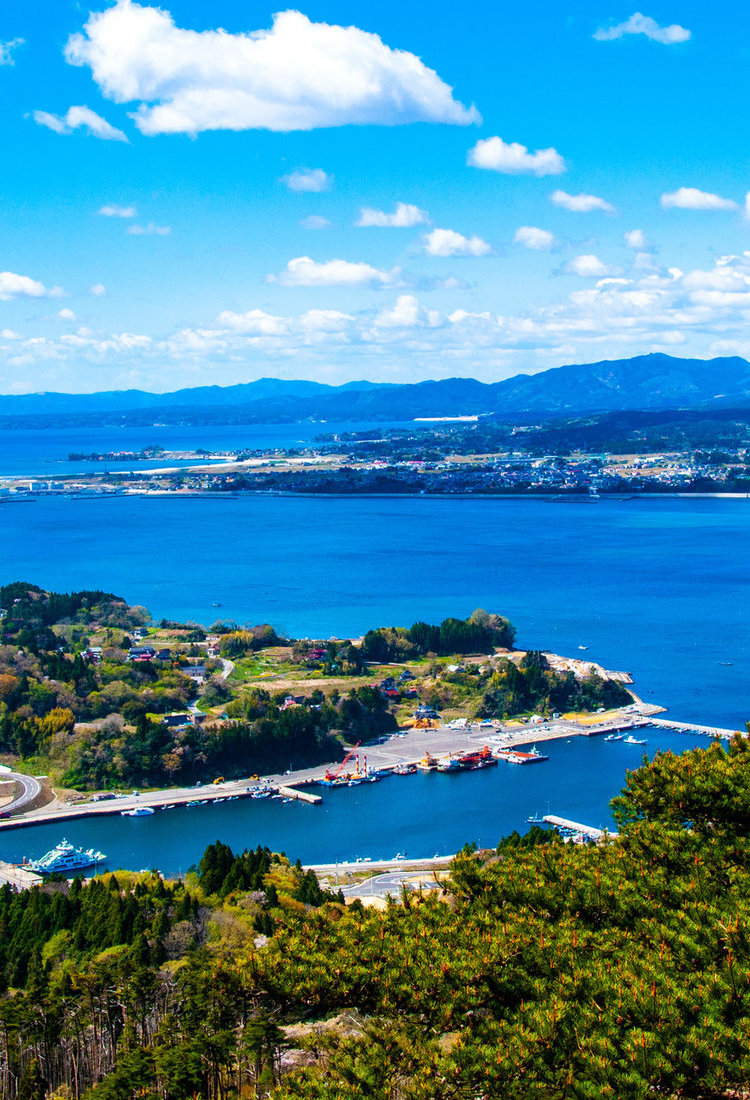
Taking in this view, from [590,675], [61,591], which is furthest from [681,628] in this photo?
[61,591]

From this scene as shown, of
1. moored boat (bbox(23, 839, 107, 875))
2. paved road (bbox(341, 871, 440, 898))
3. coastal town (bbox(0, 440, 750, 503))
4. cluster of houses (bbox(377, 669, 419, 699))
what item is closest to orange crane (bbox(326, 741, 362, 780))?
cluster of houses (bbox(377, 669, 419, 699))

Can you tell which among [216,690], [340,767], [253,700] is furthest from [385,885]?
[216,690]

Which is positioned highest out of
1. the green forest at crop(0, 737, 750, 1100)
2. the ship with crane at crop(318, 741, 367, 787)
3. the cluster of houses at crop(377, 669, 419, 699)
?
the green forest at crop(0, 737, 750, 1100)

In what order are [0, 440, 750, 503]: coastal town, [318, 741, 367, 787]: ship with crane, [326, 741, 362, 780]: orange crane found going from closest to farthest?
[318, 741, 367, 787]: ship with crane
[326, 741, 362, 780]: orange crane
[0, 440, 750, 503]: coastal town

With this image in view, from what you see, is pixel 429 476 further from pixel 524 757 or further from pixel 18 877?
pixel 18 877

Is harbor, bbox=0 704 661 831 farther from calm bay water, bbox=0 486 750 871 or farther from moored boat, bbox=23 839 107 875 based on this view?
moored boat, bbox=23 839 107 875

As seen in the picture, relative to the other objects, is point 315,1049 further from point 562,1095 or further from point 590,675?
point 590,675
